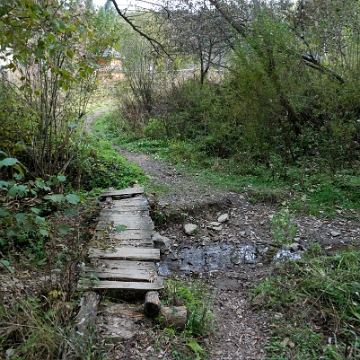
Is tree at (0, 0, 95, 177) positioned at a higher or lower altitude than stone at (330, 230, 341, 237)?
higher

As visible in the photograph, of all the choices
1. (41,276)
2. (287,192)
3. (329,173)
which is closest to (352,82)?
(329,173)

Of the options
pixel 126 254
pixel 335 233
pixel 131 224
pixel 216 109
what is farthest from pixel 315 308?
pixel 216 109

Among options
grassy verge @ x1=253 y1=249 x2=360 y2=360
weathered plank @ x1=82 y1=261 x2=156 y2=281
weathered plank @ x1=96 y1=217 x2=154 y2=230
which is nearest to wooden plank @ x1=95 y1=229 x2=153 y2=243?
weathered plank @ x1=96 y1=217 x2=154 y2=230

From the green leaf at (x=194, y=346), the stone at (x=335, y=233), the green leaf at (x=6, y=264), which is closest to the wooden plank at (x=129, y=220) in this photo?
the green leaf at (x=194, y=346)

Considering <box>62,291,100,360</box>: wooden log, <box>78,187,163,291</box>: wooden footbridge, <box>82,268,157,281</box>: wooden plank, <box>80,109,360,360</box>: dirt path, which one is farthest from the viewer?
<box>82,268,157,281</box>: wooden plank

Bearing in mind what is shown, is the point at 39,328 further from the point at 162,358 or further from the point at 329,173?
the point at 329,173

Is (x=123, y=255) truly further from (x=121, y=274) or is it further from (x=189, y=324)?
(x=189, y=324)

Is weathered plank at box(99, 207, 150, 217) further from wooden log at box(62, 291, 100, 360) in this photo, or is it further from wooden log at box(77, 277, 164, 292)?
wooden log at box(62, 291, 100, 360)

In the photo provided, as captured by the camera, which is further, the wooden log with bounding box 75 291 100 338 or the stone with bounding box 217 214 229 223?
the stone with bounding box 217 214 229 223

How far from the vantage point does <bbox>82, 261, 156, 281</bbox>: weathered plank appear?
3775 millimetres

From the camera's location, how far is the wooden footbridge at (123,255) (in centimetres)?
365

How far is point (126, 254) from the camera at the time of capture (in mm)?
4277

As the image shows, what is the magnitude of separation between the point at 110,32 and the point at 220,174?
3.86 meters

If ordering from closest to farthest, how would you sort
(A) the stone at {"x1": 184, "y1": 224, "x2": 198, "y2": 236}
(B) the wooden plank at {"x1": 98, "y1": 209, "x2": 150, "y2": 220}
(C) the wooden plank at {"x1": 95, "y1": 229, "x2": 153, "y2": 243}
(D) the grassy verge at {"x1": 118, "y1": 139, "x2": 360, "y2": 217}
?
(C) the wooden plank at {"x1": 95, "y1": 229, "x2": 153, "y2": 243}, (B) the wooden plank at {"x1": 98, "y1": 209, "x2": 150, "y2": 220}, (A) the stone at {"x1": 184, "y1": 224, "x2": 198, "y2": 236}, (D) the grassy verge at {"x1": 118, "y1": 139, "x2": 360, "y2": 217}
